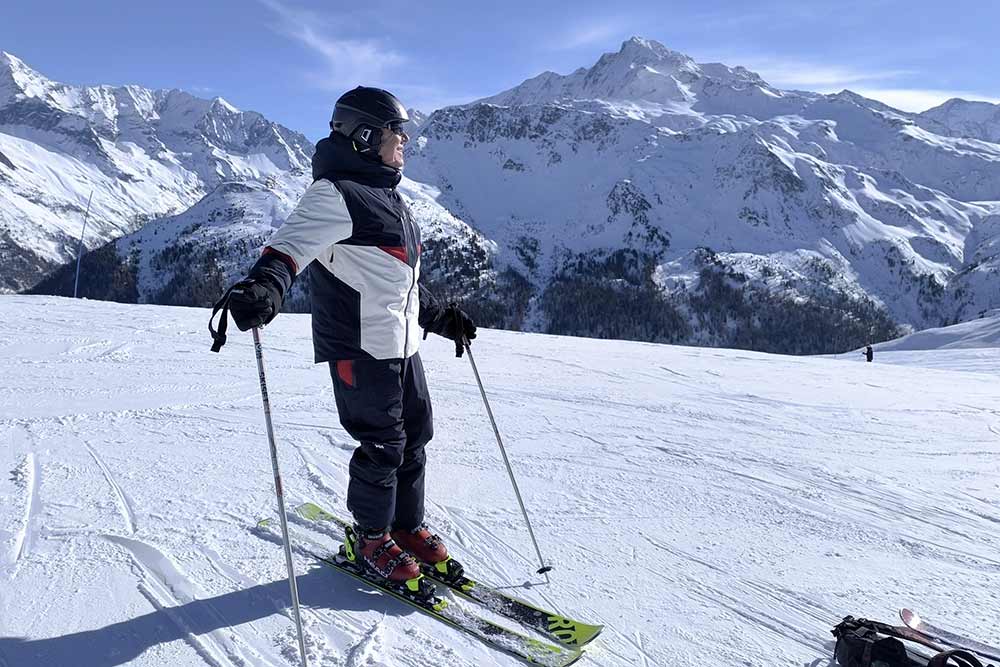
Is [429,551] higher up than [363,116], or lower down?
lower down

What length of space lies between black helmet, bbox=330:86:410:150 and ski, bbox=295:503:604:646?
2312 millimetres

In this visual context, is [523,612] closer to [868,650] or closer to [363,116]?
[868,650]

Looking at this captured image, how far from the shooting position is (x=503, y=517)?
4215mm

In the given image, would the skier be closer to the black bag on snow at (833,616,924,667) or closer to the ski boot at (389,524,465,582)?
the ski boot at (389,524,465,582)

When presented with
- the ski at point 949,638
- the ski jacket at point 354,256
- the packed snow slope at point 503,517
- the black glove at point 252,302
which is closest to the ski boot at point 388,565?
the packed snow slope at point 503,517

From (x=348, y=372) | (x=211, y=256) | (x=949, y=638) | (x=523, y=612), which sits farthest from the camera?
(x=211, y=256)

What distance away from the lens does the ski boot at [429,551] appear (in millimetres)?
3391

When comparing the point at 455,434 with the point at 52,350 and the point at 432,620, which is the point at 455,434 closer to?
the point at 432,620

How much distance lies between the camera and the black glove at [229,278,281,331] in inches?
102

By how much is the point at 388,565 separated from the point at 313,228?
1724 millimetres

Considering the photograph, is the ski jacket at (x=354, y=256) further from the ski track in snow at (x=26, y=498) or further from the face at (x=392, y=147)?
the ski track in snow at (x=26, y=498)

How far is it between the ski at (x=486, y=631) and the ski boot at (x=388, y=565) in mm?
18

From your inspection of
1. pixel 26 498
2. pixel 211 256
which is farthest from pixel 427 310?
pixel 211 256

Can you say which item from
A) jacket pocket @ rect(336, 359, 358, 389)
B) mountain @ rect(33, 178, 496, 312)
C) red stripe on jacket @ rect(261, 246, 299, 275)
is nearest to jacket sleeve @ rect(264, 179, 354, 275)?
red stripe on jacket @ rect(261, 246, 299, 275)
